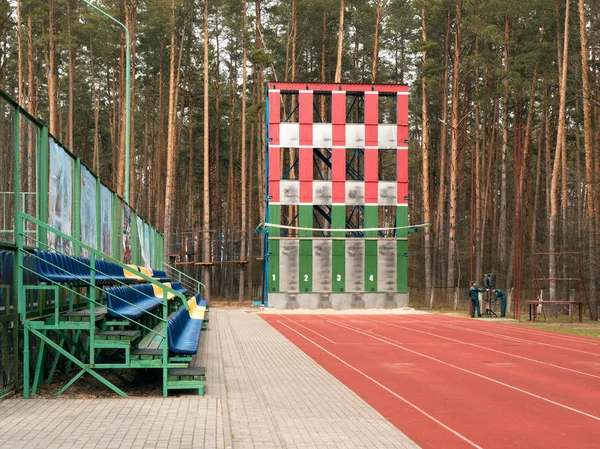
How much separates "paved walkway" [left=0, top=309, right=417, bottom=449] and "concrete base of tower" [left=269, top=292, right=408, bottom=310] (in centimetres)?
2741

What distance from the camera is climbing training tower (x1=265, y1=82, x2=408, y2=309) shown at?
135 ft

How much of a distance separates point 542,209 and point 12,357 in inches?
2392

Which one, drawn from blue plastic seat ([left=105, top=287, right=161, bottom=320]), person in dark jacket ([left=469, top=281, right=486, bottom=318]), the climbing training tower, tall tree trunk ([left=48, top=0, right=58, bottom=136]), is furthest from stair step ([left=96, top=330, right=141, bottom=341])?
tall tree trunk ([left=48, top=0, right=58, bottom=136])

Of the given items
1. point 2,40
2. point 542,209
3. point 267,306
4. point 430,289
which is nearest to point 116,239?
point 267,306

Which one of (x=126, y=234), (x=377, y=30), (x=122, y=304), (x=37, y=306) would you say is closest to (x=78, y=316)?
(x=37, y=306)

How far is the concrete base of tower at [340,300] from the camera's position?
4084cm

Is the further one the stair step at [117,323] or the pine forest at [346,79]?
the pine forest at [346,79]

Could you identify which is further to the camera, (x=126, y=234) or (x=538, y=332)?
(x=538, y=332)

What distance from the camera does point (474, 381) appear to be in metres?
13.5

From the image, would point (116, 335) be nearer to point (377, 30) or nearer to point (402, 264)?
point (402, 264)

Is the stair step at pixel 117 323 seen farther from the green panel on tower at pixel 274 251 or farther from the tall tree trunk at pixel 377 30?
the tall tree trunk at pixel 377 30

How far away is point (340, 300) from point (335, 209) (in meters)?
4.69

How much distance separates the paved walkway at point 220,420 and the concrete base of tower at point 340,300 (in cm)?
2741

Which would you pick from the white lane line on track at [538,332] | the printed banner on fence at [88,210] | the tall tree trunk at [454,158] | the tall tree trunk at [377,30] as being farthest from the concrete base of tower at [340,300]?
the printed banner on fence at [88,210]
